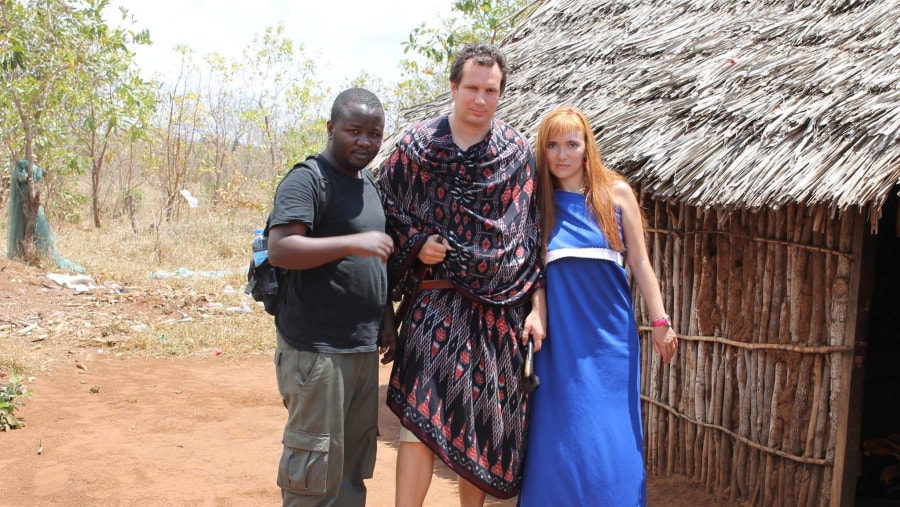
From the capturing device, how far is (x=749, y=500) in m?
4.14

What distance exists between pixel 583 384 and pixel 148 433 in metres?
3.44

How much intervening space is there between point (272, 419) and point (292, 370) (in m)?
3.21

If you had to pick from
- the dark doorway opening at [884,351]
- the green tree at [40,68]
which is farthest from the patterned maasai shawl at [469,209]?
the green tree at [40,68]

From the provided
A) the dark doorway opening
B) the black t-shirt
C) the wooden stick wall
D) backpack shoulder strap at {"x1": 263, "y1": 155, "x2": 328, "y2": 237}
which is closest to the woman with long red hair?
the black t-shirt

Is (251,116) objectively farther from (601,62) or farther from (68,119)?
(601,62)

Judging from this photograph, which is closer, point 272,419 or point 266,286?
point 266,286

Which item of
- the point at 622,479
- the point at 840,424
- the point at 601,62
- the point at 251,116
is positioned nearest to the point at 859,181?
the point at 840,424

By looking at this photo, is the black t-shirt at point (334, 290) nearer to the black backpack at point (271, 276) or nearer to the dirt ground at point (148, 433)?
the black backpack at point (271, 276)

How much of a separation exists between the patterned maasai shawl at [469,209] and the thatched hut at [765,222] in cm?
118

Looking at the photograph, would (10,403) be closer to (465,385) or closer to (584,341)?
(465,385)

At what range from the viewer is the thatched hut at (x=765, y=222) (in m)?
3.60

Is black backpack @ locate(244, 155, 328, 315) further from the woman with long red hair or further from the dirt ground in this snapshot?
the dirt ground

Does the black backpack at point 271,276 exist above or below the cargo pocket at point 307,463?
above

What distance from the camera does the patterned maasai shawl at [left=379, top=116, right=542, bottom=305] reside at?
2.89 metres
